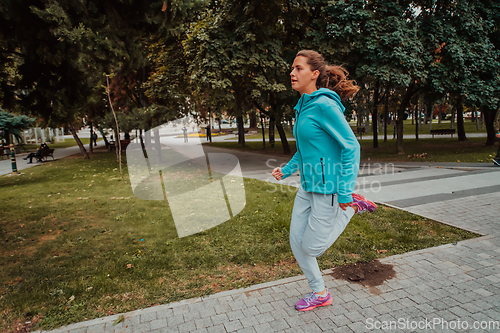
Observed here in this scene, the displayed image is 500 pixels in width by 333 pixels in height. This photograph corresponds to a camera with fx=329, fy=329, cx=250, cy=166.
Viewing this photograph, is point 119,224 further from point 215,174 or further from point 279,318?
point 215,174

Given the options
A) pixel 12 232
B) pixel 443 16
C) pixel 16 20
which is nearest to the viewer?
pixel 16 20

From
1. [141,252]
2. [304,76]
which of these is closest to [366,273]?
[304,76]

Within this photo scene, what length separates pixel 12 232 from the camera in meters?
6.07

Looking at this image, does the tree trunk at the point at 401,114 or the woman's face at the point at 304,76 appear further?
the tree trunk at the point at 401,114

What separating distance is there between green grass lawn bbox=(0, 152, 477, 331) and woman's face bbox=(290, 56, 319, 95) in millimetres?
2211

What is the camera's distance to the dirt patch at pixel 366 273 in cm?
365

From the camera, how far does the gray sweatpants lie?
9.00 ft

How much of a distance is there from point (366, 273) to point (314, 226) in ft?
4.93

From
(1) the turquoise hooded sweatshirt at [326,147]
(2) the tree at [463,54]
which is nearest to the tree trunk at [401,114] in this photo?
(2) the tree at [463,54]

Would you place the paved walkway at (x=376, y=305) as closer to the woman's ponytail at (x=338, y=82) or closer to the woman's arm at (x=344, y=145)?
the woman's arm at (x=344, y=145)

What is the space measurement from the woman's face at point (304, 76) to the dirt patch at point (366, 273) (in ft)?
7.16

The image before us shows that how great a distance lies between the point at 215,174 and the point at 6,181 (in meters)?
8.14

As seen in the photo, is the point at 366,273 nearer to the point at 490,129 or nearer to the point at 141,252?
the point at 141,252

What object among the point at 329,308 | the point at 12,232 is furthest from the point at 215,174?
the point at 329,308
